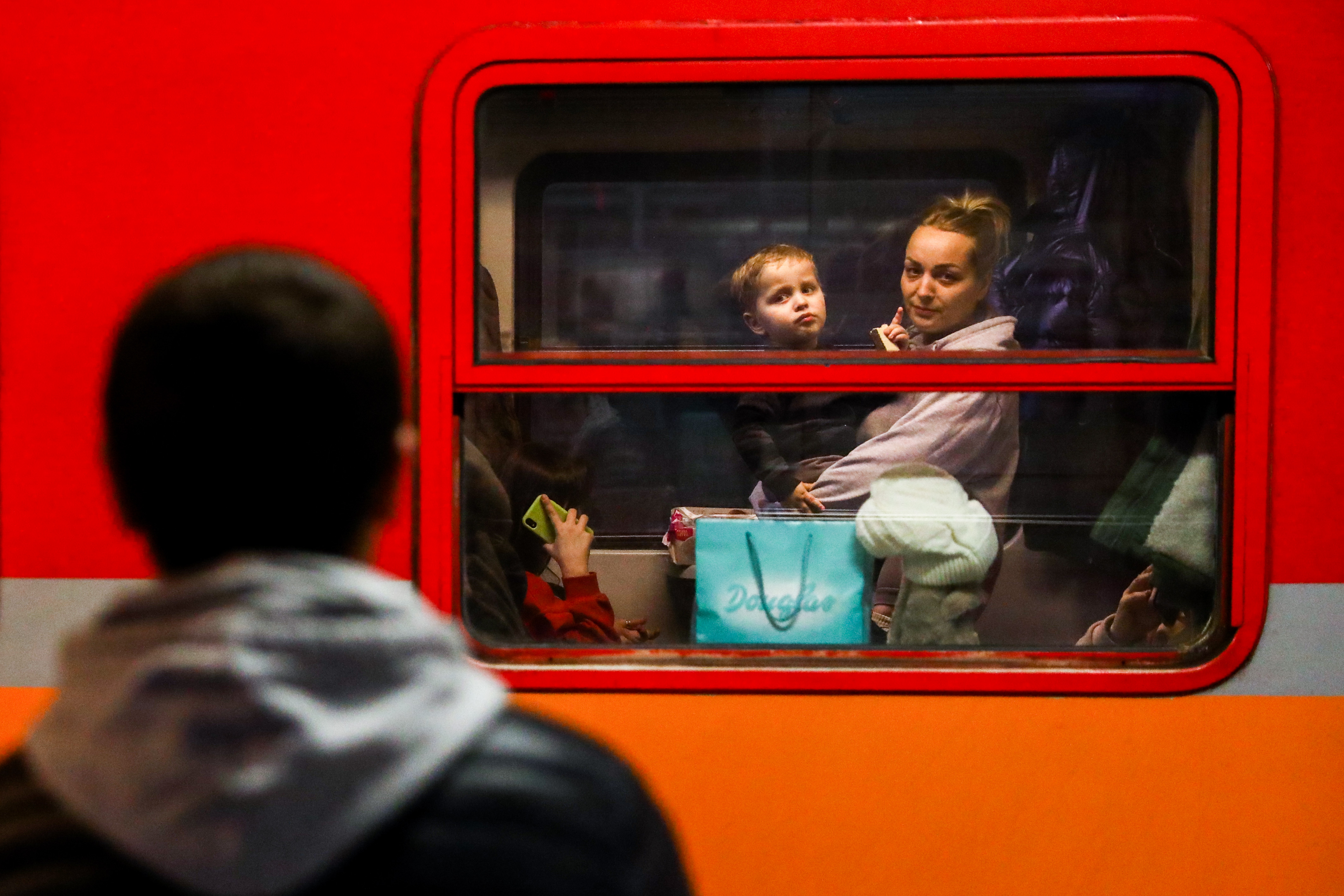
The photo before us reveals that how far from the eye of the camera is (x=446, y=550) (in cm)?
218

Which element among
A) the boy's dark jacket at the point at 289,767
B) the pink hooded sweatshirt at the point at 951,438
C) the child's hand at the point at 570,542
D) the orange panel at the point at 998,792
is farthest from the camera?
the child's hand at the point at 570,542

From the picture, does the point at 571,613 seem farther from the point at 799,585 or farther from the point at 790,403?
the point at 790,403

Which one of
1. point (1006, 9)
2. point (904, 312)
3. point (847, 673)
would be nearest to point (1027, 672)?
point (847, 673)

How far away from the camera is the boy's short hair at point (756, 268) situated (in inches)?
89.3

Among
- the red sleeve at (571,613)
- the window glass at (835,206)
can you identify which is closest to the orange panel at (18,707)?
the red sleeve at (571,613)

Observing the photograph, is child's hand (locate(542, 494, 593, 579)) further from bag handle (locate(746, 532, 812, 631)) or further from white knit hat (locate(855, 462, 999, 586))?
white knit hat (locate(855, 462, 999, 586))

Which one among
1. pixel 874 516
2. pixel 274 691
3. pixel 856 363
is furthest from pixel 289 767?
pixel 874 516

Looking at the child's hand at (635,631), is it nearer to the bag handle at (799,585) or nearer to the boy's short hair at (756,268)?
the bag handle at (799,585)

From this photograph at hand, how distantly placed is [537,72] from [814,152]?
0.51 meters

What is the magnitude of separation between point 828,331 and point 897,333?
0.13 meters

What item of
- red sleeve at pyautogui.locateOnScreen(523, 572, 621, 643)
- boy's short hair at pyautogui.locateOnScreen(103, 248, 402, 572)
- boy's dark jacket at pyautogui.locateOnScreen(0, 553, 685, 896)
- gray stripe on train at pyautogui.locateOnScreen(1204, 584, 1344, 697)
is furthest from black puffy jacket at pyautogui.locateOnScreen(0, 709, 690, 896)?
gray stripe on train at pyautogui.locateOnScreen(1204, 584, 1344, 697)

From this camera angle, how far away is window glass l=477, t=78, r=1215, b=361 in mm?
2188

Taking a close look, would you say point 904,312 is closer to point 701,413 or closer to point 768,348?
point 768,348

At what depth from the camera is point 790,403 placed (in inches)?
88.6
